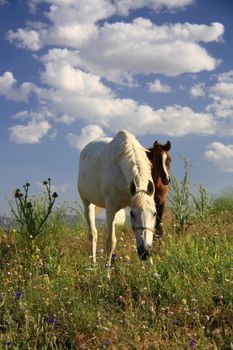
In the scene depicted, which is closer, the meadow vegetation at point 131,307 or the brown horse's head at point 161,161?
the meadow vegetation at point 131,307

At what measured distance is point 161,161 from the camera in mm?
8828

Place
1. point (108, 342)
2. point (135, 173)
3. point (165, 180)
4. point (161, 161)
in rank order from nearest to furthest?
point (108, 342) → point (135, 173) → point (165, 180) → point (161, 161)

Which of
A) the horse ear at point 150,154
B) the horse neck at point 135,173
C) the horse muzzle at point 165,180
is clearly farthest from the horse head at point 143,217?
the horse ear at point 150,154

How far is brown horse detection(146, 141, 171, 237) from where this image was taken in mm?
8781

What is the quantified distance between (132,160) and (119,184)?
51 centimetres

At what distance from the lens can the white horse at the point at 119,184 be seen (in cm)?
695

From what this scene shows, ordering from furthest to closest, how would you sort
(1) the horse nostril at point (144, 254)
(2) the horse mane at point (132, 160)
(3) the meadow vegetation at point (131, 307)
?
(2) the horse mane at point (132, 160) < (1) the horse nostril at point (144, 254) < (3) the meadow vegetation at point (131, 307)

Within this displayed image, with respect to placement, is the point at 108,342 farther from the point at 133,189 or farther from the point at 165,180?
the point at 165,180

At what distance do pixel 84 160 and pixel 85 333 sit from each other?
20.3ft

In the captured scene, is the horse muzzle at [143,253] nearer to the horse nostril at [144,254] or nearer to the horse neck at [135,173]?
the horse nostril at [144,254]

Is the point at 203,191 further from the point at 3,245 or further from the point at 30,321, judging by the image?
the point at 30,321

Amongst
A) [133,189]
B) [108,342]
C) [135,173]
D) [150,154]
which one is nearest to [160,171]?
[150,154]

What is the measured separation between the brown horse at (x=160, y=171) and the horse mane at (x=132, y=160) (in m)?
0.55

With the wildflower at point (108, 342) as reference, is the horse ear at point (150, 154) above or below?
above
